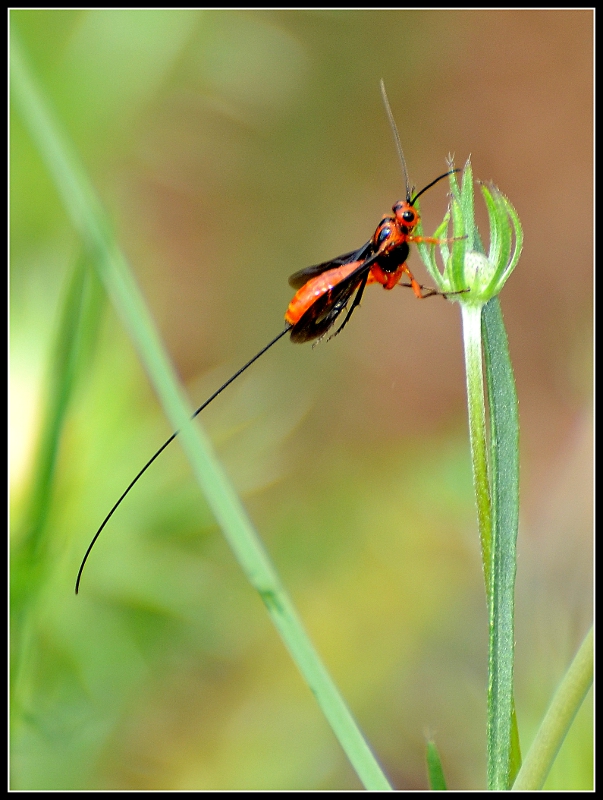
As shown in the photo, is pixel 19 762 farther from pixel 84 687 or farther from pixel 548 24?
pixel 548 24

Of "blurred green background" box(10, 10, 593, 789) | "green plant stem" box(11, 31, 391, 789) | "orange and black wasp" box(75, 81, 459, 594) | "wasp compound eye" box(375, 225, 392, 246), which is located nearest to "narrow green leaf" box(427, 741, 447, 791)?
"green plant stem" box(11, 31, 391, 789)

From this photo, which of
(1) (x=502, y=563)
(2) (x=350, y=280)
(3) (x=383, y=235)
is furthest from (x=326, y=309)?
(1) (x=502, y=563)

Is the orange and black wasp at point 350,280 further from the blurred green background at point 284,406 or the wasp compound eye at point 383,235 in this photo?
the blurred green background at point 284,406

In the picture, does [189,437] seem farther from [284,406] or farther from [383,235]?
[284,406]

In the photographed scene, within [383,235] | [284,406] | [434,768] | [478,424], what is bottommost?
[434,768]

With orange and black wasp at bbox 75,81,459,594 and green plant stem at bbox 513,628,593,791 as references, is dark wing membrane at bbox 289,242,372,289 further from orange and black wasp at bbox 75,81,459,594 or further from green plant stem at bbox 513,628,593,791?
green plant stem at bbox 513,628,593,791

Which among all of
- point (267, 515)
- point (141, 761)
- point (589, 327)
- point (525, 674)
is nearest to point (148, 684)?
point (141, 761)
